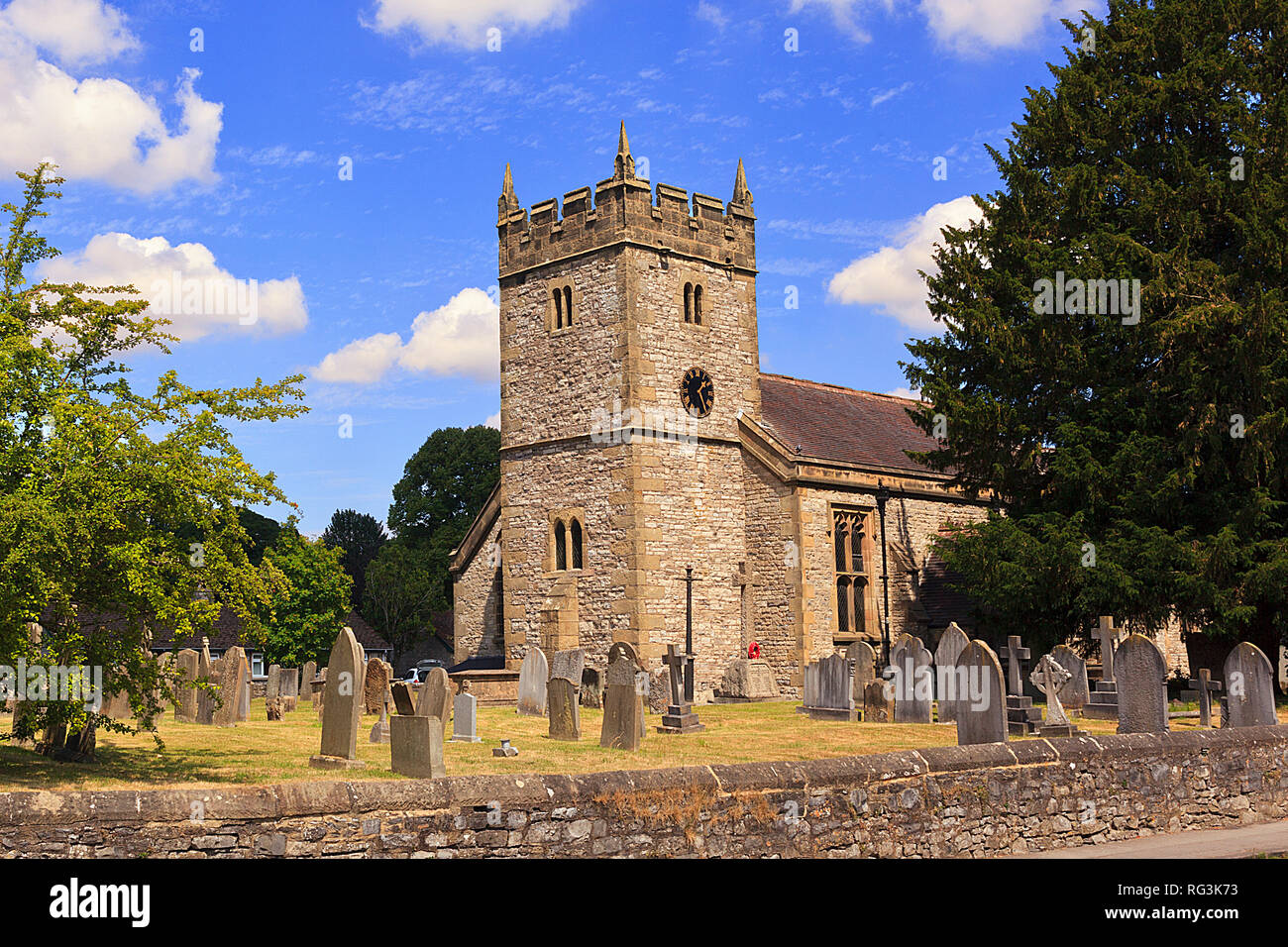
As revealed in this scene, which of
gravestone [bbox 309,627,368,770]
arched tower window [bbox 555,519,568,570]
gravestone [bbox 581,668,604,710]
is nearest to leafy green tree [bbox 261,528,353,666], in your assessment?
arched tower window [bbox 555,519,568,570]

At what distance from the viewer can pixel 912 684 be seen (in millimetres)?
20062

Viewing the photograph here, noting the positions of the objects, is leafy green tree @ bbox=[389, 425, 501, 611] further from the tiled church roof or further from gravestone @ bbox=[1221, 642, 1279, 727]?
gravestone @ bbox=[1221, 642, 1279, 727]

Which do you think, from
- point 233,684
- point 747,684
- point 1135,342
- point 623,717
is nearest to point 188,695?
point 233,684

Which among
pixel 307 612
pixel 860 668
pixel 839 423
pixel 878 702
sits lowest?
pixel 878 702

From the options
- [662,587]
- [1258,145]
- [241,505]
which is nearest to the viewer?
[241,505]

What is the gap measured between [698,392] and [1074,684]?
43.2 ft

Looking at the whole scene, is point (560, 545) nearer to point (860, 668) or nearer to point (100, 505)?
point (860, 668)

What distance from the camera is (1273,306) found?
2089 centimetres

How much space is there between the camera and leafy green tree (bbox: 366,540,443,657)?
55.5 m

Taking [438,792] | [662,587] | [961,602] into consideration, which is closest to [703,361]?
[662,587]

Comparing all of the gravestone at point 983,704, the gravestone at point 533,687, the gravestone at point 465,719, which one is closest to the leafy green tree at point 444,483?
the gravestone at point 533,687

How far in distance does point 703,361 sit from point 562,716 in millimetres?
15138

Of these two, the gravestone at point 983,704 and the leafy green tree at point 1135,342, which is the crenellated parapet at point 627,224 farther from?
the gravestone at point 983,704
